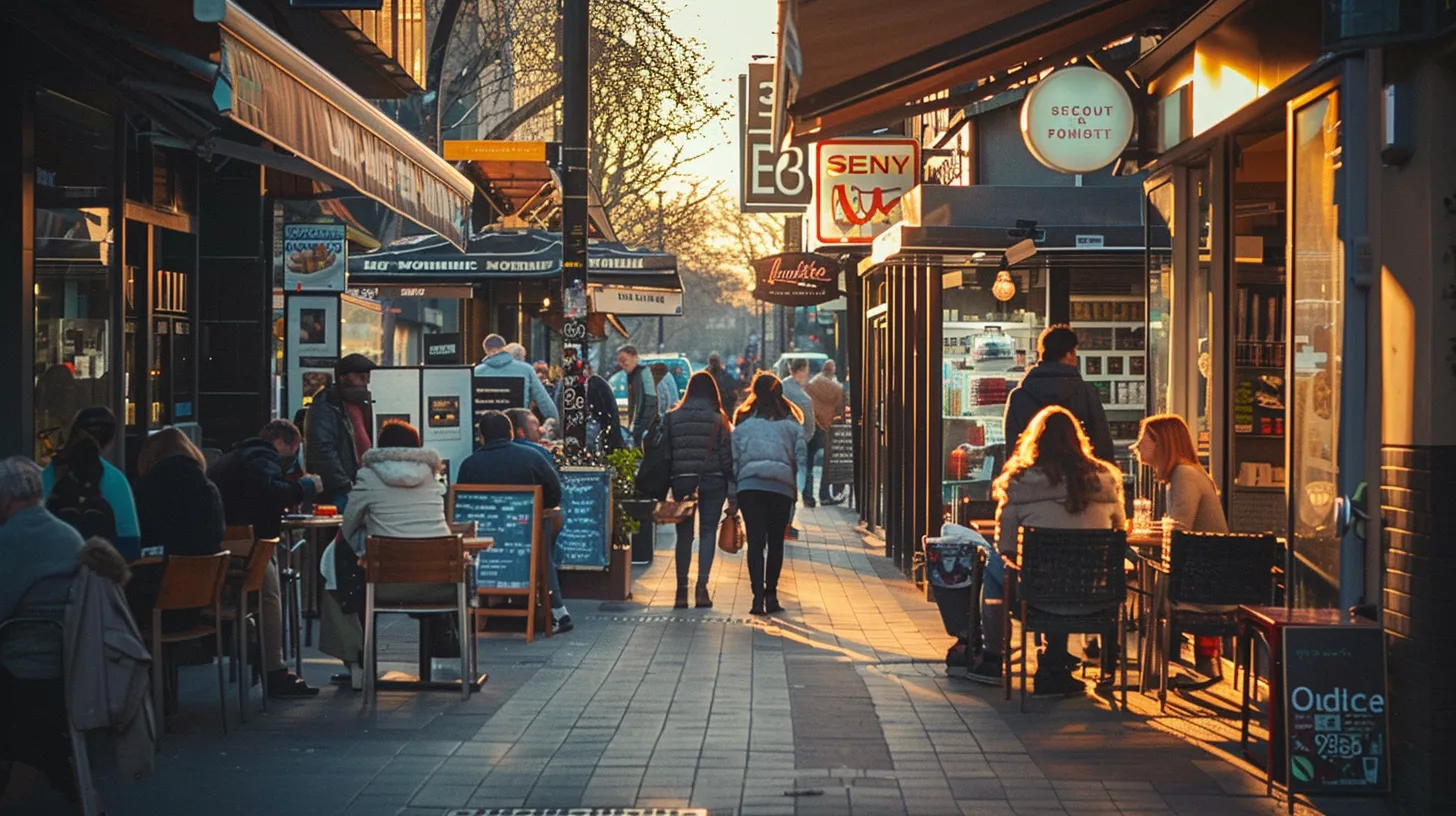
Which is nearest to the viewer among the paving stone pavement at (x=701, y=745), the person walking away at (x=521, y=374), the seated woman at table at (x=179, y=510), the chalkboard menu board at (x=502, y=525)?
the paving stone pavement at (x=701, y=745)

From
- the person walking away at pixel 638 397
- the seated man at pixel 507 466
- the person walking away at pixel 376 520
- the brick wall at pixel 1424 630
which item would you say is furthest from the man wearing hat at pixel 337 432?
the person walking away at pixel 638 397

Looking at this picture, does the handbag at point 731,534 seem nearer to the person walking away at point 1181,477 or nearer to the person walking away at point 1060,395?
the person walking away at point 1060,395

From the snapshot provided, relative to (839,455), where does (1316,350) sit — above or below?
above

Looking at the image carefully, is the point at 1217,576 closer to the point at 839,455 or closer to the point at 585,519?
the point at 585,519

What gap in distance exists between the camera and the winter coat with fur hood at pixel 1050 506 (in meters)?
10.2

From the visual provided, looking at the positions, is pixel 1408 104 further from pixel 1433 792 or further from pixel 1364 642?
pixel 1433 792

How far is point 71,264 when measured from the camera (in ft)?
35.3

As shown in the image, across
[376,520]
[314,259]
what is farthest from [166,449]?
[314,259]

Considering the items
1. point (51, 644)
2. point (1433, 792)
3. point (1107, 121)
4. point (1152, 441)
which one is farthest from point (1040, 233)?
point (51, 644)

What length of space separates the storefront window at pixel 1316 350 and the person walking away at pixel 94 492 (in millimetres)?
5400

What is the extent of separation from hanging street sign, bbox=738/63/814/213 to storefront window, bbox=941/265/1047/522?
8861mm

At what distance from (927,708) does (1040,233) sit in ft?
17.6

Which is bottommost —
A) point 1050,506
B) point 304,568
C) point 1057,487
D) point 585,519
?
point 304,568

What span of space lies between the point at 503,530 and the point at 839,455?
45.6 ft
